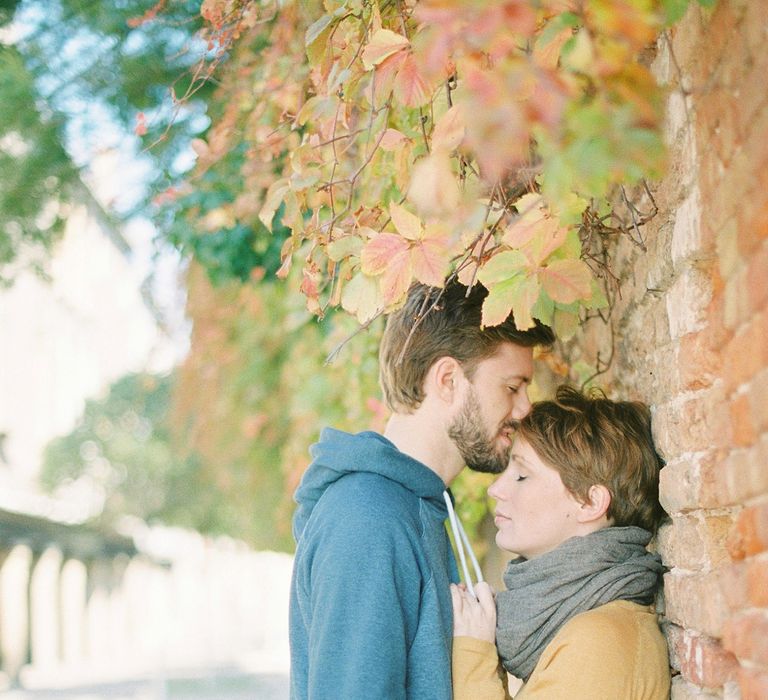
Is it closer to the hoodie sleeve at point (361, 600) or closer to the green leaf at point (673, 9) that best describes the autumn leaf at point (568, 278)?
the green leaf at point (673, 9)

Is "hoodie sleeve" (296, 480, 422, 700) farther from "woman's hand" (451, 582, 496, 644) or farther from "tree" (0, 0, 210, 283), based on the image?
"tree" (0, 0, 210, 283)

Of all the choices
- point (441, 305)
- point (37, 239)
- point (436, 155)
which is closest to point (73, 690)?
point (37, 239)

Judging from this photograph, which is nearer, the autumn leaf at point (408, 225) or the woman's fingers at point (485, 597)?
the autumn leaf at point (408, 225)

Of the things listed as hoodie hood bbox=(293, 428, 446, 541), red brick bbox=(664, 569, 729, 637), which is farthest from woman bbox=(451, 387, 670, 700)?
hoodie hood bbox=(293, 428, 446, 541)

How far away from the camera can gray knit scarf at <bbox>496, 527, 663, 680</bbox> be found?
8.46 ft

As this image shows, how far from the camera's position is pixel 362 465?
269 cm

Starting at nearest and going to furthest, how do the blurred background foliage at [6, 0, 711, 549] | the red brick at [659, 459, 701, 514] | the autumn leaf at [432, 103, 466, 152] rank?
1. the autumn leaf at [432, 103, 466, 152]
2. the red brick at [659, 459, 701, 514]
3. the blurred background foliage at [6, 0, 711, 549]

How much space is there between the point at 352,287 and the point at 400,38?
58 centimetres

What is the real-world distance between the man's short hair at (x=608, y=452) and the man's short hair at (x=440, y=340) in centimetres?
27

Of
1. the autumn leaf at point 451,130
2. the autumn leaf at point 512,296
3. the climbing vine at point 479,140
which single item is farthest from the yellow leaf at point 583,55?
the autumn leaf at point 512,296

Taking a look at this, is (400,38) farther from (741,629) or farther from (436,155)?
(741,629)

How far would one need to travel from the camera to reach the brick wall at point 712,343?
5.62 feet

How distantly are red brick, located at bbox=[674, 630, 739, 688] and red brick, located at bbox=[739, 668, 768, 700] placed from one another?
0.21 m

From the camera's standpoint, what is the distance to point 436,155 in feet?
5.55
